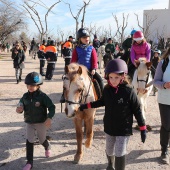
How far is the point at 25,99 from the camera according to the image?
3.49 m

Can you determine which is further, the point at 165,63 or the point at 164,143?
the point at 164,143

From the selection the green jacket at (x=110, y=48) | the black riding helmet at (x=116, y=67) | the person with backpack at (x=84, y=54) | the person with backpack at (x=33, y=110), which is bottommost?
the person with backpack at (x=33, y=110)

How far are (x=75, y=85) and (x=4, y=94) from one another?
6.23 meters

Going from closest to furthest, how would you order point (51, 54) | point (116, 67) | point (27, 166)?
1. point (116, 67)
2. point (27, 166)
3. point (51, 54)

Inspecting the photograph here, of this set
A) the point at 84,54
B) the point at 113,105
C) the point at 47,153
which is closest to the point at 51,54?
the point at 84,54

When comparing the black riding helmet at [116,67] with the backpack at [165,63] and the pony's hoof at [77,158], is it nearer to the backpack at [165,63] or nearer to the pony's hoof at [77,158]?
the backpack at [165,63]

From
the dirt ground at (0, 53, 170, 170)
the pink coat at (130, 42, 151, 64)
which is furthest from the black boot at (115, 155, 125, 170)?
the pink coat at (130, 42, 151, 64)

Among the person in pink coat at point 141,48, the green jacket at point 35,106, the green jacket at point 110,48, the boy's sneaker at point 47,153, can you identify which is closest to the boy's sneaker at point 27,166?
the boy's sneaker at point 47,153

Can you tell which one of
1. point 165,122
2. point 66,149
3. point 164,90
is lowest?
point 66,149

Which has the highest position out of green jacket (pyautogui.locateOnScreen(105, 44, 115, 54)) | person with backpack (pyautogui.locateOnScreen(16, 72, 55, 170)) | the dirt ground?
green jacket (pyautogui.locateOnScreen(105, 44, 115, 54))

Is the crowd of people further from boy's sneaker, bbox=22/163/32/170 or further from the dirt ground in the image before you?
the dirt ground

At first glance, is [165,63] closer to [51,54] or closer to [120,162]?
[120,162]

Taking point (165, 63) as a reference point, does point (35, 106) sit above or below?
below

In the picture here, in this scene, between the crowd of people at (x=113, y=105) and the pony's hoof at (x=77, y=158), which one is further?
the pony's hoof at (x=77, y=158)
